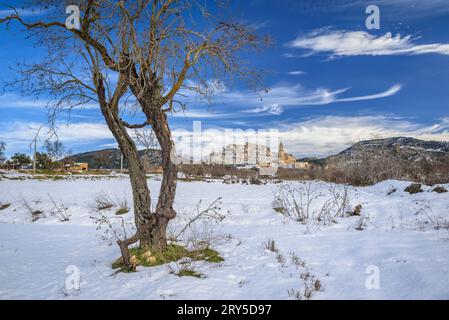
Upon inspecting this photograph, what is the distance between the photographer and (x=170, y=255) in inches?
246

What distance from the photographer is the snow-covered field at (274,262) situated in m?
4.58

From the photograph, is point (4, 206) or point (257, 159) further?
point (257, 159)

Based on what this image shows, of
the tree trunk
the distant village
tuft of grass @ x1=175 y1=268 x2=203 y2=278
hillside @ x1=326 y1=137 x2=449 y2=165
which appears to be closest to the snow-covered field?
→ tuft of grass @ x1=175 y1=268 x2=203 y2=278

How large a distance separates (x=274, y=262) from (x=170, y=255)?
1.88 metres

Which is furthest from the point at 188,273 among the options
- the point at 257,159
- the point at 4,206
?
the point at 257,159

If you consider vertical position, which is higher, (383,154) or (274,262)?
(383,154)

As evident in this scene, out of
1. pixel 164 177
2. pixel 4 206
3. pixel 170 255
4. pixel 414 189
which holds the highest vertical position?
pixel 164 177

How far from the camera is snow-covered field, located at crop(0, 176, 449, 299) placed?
4.58 m

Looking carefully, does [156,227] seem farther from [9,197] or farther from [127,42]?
[9,197]

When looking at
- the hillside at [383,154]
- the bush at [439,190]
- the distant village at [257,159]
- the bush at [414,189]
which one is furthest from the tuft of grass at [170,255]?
the distant village at [257,159]

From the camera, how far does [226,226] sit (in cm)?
1106

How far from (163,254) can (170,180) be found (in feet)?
4.42

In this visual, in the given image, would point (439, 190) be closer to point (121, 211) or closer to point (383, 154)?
point (121, 211)

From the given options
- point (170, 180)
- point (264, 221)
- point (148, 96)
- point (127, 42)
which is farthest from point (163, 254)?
point (264, 221)
